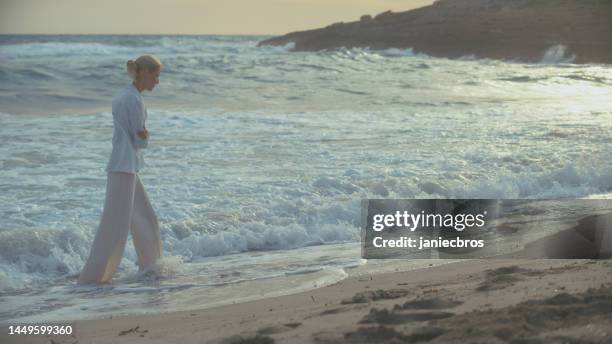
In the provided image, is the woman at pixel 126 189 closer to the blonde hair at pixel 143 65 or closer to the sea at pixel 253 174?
the blonde hair at pixel 143 65

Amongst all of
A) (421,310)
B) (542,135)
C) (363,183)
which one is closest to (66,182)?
(363,183)

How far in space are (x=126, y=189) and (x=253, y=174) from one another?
424cm

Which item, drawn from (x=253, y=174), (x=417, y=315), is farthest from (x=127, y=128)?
(x=253, y=174)

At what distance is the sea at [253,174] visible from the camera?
20.3 ft

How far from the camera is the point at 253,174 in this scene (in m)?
10.2

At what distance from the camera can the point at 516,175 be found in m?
10.3

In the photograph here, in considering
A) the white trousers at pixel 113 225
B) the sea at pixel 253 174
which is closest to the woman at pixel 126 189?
the white trousers at pixel 113 225

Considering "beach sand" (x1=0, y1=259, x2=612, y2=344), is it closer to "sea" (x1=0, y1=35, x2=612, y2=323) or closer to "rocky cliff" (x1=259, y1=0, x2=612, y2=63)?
"sea" (x1=0, y1=35, x2=612, y2=323)

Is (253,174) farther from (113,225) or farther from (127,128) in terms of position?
(127,128)

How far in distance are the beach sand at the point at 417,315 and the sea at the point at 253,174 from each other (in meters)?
0.44

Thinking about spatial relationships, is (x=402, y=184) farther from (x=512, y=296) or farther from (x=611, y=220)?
(x=512, y=296)

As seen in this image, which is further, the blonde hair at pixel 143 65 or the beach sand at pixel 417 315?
the blonde hair at pixel 143 65

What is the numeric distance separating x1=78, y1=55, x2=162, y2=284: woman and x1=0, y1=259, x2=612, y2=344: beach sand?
110cm

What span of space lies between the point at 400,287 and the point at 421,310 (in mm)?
1028
